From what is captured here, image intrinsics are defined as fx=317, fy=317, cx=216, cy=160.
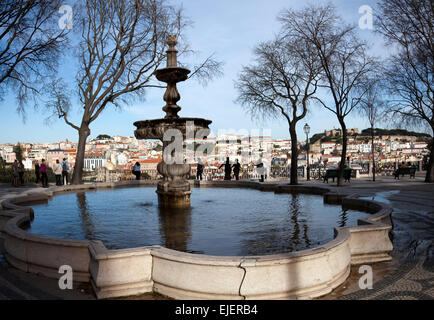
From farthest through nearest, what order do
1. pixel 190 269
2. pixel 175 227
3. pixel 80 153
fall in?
pixel 80 153 < pixel 175 227 < pixel 190 269

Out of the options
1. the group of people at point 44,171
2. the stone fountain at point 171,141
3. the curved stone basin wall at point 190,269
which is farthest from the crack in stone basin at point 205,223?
the group of people at point 44,171

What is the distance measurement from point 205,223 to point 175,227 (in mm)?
631

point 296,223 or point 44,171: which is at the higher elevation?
point 44,171

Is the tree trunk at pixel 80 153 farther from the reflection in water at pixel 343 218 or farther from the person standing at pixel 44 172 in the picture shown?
the reflection in water at pixel 343 218

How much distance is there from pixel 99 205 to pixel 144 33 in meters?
12.2

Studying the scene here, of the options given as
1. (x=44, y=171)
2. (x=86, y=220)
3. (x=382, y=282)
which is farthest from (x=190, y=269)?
(x=44, y=171)

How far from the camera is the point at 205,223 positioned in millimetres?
6227

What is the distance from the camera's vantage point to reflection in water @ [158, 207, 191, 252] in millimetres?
4859

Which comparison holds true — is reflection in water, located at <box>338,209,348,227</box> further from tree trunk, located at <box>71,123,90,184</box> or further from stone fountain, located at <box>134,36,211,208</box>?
tree trunk, located at <box>71,123,90,184</box>

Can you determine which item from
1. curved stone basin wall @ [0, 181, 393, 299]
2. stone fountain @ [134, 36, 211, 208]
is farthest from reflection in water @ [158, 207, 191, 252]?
curved stone basin wall @ [0, 181, 393, 299]

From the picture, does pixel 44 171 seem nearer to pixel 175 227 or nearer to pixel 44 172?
pixel 44 172

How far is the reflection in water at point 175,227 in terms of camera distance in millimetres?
4859
